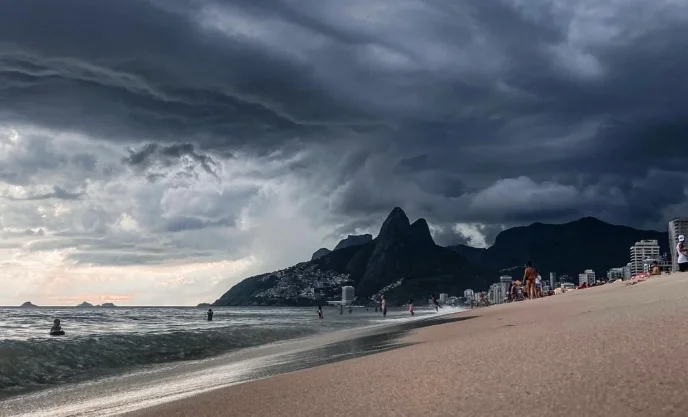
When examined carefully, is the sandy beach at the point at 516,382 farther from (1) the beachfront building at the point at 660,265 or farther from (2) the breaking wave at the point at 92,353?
(1) the beachfront building at the point at 660,265

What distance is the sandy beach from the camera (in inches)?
157

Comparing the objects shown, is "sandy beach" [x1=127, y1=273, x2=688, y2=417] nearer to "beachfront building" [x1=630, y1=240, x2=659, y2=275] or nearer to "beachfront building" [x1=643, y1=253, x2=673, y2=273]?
"beachfront building" [x1=643, y1=253, x2=673, y2=273]

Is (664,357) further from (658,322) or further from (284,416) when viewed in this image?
(284,416)

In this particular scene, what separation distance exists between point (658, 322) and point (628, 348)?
5.72 feet

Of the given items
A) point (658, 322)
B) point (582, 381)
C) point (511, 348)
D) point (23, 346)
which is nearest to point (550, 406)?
point (582, 381)

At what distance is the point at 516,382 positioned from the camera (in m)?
4.79

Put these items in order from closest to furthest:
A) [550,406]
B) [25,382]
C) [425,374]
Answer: [550,406] < [425,374] < [25,382]

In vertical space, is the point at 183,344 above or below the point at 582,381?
below

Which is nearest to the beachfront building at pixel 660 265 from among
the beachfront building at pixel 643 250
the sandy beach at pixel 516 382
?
the sandy beach at pixel 516 382

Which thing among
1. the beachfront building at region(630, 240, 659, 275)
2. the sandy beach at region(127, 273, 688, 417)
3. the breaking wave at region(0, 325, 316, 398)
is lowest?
the breaking wave at region(0, 325, 316, 398)

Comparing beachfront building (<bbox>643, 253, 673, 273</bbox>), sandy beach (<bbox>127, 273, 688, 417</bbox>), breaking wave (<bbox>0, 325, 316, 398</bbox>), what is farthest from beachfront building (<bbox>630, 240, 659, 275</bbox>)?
sandy beach (<bbox>127, 273, 688, 417</bbox>)

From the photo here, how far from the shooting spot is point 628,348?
5469 mm

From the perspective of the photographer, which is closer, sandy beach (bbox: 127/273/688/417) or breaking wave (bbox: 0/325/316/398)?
sandy beach (bbox: 127/273/688/417)

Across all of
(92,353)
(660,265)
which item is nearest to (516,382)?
(92,353)
